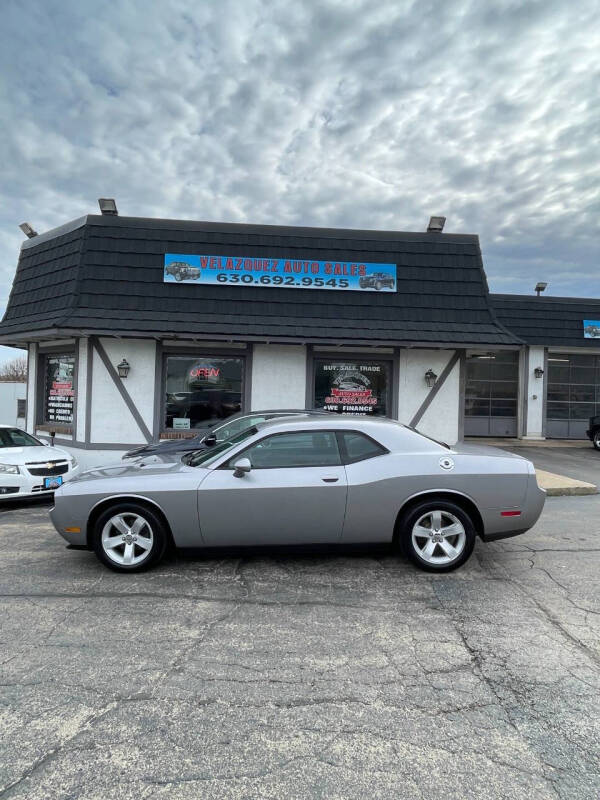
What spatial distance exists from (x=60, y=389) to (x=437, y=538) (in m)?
9.58

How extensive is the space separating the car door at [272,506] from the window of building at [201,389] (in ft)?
20.3

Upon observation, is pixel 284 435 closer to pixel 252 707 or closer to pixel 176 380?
pixel 252 707

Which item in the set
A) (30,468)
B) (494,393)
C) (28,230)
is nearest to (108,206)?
(28,230)

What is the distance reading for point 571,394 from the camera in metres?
19.5

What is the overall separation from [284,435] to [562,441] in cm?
1741

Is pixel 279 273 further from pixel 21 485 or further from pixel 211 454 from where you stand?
pixel 211 454

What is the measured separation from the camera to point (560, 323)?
1888 cm

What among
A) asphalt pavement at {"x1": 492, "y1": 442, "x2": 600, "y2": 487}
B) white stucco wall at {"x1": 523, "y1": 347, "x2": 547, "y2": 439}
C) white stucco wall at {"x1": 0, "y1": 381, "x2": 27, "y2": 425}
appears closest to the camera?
asphalt pavement at {"x1": 492, "y1": 442, "x2": 600, "y2": 487}

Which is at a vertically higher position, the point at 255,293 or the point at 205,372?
the point at 255,293

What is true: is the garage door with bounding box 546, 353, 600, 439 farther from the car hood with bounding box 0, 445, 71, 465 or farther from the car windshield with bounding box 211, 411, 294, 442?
the car hood with bounding box 0, 445, 71, 465

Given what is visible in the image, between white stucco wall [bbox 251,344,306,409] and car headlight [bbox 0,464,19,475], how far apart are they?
4650 millimetres

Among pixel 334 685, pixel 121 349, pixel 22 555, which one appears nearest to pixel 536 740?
pixel 334 685

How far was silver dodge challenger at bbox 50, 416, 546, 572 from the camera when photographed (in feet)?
15.0

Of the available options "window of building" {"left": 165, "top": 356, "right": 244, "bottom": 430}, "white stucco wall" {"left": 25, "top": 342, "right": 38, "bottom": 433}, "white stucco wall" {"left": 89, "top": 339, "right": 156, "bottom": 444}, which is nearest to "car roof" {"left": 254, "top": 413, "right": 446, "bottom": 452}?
"window of building" {"left": 165, "top": 356, "right": 244, "bottom": 430}
